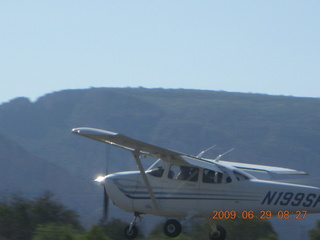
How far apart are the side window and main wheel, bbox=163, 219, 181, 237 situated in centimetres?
109

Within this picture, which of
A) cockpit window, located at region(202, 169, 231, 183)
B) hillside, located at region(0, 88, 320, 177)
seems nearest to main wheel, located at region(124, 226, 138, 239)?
cockpit window, located at region(202, 169, 231, 183)

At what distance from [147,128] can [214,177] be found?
6574 cm

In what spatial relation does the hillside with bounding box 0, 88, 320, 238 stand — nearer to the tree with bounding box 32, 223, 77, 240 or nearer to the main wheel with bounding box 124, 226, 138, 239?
the tree with bounding box 32, 223, 77, 240

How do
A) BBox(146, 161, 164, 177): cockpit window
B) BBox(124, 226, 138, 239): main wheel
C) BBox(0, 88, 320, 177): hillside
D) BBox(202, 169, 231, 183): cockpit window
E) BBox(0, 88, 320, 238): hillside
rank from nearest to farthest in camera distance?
1. BBox(202, 169, 231, 183): cockpit window
2. BBox(146, 161, 164, 177): cockpit window
3. BBox(124, 226, 138, 239): main wheel
4. BBox(0, 88, 320, 238): hillside
5. BBox(0, 88, 320, 177): hillside

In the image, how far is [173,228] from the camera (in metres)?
16.6

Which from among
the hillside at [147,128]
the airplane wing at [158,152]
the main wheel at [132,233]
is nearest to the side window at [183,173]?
the airplane wing at [158,152]

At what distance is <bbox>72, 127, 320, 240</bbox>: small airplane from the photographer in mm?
15844

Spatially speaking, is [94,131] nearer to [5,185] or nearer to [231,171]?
[231,171]

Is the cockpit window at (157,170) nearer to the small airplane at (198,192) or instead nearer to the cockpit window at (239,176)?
the small airplane at (198,192)

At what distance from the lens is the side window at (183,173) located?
1633cm

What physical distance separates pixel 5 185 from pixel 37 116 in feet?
109

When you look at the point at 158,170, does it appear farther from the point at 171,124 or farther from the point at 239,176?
the point at 171,124
